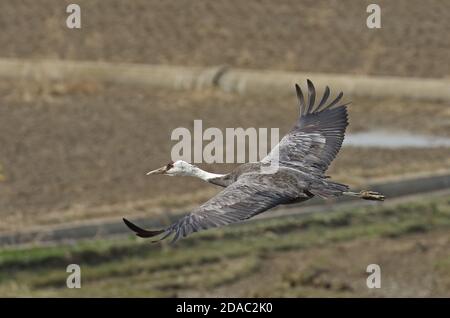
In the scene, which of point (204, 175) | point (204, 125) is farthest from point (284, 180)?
point (204, 125)

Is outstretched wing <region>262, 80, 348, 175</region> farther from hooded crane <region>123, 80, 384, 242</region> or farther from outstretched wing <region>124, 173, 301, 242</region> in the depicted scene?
outstretched wing <region>124, 173, 301, 242</region>

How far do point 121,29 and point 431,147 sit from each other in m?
8.40

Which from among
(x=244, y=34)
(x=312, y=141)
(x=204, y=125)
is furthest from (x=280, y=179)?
(x=244, y=34)

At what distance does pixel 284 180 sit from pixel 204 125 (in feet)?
32.0

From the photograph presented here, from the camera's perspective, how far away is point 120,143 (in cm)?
1925

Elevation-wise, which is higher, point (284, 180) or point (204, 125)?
point (204, 125)

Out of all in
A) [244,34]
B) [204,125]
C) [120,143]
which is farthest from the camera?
[244,34]

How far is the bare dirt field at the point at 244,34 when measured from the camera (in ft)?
79.1

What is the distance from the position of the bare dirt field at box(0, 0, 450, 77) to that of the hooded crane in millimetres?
11537

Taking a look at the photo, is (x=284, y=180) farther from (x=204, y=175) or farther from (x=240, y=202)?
(x=204, y=175)

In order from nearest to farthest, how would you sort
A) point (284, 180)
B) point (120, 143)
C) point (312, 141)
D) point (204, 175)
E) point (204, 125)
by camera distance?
point (284, 180)
point (204, 175)
point (312, 141)
point (120, 143)
point (204, 125)

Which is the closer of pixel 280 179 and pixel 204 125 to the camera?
pixel 280 179

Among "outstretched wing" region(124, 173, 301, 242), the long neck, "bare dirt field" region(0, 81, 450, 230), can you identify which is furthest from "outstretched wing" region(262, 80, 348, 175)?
"bare dirt field" region(0, 81, 450, 230)

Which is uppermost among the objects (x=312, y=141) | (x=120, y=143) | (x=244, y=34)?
(x=244, y=34)
